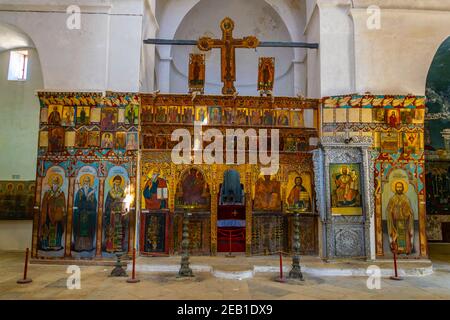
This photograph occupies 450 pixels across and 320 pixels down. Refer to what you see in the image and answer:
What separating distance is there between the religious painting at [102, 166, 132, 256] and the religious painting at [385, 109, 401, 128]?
7.82m

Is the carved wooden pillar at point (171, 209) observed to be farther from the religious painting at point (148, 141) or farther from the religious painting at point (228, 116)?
the religious painting at point (228, 116)

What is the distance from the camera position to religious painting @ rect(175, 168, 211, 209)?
11.5m

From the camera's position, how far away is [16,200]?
44.0 ft

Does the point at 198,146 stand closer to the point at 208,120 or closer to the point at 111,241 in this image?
the point at 208,120

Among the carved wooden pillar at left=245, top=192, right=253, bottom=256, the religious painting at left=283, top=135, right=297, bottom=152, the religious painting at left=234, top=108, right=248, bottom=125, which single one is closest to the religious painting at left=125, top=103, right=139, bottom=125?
the religious painting at left=234, top=108, right=248, bottom=125

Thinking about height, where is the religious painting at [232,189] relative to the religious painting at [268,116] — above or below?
below

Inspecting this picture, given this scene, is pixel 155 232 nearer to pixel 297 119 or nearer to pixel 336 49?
pixel 297 119

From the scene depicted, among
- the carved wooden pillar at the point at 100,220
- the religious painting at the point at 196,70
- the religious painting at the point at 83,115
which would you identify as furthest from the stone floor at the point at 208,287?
the religious painting at the point at 196,70

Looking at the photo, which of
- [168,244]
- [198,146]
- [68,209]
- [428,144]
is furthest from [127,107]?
[428,144]

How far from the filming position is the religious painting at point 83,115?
10898mm

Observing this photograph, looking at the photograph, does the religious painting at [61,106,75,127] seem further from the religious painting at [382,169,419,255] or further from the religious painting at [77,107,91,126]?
the religious painting at [382,169,419,255]

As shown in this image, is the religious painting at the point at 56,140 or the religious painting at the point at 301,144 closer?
the religious painting at the point at 56,140

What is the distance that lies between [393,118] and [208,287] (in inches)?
285

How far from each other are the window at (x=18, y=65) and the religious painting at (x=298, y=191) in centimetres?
1071
